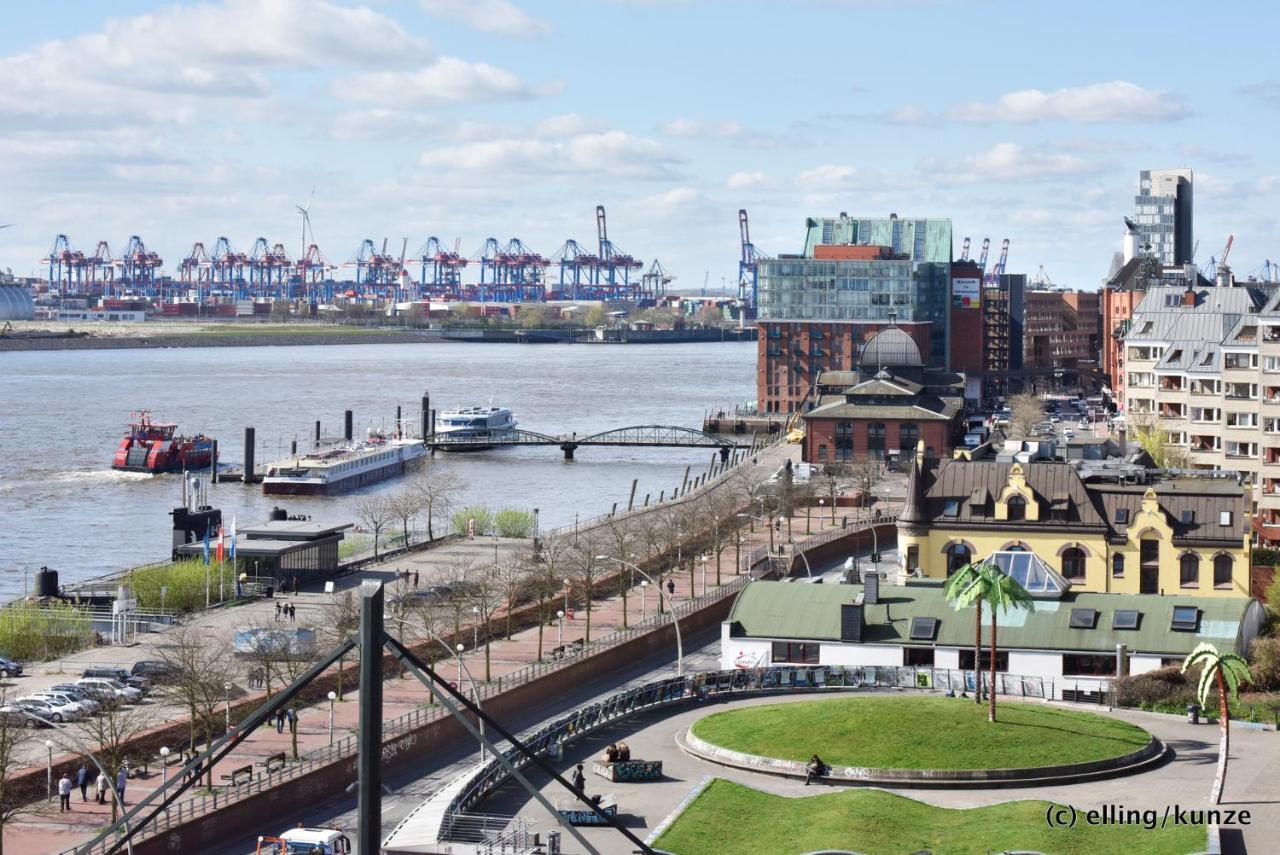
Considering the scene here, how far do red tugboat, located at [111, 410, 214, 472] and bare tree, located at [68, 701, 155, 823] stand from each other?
87.0 meters

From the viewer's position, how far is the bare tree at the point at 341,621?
55.6 metres

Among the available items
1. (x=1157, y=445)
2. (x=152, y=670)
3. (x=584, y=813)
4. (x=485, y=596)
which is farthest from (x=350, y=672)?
(x=1157, y=445)

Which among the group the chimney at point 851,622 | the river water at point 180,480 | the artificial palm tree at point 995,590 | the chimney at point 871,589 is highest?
the artificial palm tree at point 995,590

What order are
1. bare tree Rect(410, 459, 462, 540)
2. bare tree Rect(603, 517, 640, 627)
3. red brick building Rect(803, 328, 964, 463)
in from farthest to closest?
red brick building Rect(803, 328, 964, 463) < bare tree Rect(410, 459, 462, 540) < bare tree Rect(603, 517, 640, 627)

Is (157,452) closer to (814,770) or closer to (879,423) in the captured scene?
(879,423)

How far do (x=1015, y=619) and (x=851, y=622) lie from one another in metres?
4.65

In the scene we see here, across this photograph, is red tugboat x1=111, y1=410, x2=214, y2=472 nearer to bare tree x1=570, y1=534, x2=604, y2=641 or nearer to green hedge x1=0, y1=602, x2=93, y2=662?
bare tree x1=570, y1=534, x2=604, y2=641

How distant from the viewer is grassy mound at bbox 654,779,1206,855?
34438 mm

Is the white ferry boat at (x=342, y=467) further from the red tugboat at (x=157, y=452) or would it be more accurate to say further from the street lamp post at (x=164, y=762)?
the street lamp post at (x=164, y=762)

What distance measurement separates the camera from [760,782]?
4025 centimetres

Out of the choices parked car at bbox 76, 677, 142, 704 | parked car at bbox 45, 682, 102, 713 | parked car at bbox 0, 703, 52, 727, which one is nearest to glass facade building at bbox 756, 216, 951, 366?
parked car at bbox 76, 677, 142, 704

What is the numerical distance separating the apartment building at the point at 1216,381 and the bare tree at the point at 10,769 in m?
55.7

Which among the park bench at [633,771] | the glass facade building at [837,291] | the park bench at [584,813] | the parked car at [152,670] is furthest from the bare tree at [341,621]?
the glass facade building at [837,291]

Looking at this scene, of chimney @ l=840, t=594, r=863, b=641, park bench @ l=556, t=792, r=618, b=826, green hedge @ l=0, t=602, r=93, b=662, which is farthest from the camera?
green hedge @ l=0, t=602, r=93, b=662
